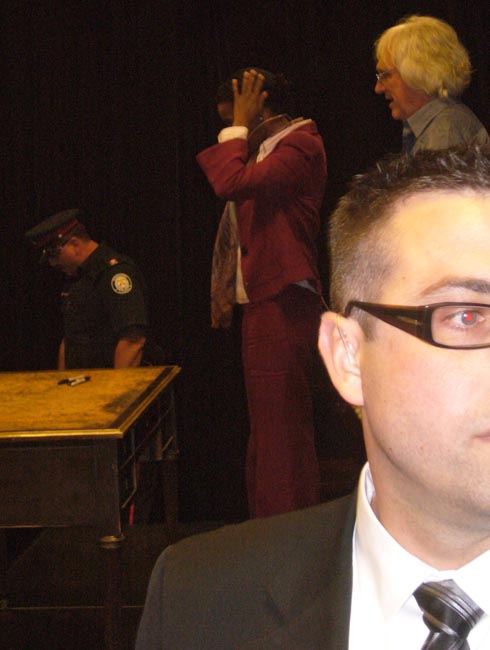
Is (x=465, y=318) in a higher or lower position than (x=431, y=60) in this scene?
lower

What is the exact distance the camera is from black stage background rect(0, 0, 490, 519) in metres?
3.97

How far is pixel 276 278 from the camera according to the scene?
8.41 ft

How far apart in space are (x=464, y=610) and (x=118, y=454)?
1.25m

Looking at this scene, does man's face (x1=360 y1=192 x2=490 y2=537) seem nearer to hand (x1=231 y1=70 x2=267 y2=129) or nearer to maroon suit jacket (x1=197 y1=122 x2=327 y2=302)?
maroon suit jacket (x1=197 y1=122 x2=327 y2=302)

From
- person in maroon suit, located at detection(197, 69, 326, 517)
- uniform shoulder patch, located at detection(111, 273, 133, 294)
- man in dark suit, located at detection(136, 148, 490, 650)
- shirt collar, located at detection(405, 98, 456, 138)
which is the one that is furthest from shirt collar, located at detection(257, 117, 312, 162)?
man in dark suit, located at detection(136, 148, 490, 650)

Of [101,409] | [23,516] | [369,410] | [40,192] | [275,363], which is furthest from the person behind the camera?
[40,192]

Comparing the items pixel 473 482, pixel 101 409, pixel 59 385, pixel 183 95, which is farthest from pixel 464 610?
pixel 183 95

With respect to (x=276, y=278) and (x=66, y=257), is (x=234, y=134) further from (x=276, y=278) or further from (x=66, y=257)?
(x=66, y=257)

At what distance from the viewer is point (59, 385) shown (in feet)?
8.79

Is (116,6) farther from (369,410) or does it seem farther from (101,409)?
(369,410)

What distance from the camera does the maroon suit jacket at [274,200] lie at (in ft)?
8.16

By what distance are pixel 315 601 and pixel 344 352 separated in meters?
0.32

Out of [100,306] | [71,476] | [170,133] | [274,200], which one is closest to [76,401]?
[71,476]

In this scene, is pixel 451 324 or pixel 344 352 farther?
pixel 344 352
